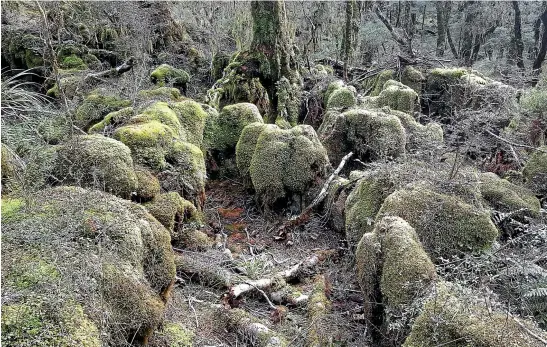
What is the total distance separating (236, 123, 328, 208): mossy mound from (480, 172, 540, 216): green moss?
125 inches

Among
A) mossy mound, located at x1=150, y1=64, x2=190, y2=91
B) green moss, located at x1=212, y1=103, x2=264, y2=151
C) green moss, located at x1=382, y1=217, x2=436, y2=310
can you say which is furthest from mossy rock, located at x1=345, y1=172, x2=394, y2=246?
mossy mound, located at x1=150, y1=64, x2=190, y2=91

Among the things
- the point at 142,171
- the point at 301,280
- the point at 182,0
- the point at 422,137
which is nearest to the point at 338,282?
the point at 301,280

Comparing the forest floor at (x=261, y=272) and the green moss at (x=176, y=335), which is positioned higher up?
the green moss at (x=176, y=335)

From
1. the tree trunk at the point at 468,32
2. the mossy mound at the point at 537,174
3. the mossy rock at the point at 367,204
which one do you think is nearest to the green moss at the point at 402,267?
the mossy rock at the point at 367,204

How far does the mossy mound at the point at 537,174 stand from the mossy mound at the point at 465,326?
443 centimetres

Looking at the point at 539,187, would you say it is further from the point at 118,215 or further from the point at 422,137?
the point at 118,215

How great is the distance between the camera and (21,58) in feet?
51.3

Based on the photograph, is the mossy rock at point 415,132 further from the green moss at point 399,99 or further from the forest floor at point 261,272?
the forest floor at point 261,272

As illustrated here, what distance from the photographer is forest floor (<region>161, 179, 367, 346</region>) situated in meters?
4.71

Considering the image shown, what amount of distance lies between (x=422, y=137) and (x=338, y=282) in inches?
168

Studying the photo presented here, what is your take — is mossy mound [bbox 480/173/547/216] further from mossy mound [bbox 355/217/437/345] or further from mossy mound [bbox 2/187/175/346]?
mossy mound [bbox 2/187/175/346]

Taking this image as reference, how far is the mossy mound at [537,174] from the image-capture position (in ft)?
21.6

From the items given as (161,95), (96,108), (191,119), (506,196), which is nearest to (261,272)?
(506,196)

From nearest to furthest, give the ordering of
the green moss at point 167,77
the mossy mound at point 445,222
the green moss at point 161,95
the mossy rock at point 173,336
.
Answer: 1. the mossy rock at point 173,336
2. the mossy mound at point 445,222
3. the green moss at point 161,95
4. the green moss at point 167,77
